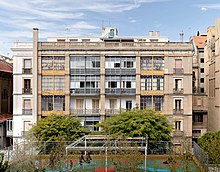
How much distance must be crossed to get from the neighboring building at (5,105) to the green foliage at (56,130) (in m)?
8.21

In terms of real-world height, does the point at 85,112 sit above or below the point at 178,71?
below

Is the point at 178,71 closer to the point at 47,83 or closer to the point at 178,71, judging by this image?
the point at 178,71

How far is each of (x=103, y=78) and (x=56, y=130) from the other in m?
8.66

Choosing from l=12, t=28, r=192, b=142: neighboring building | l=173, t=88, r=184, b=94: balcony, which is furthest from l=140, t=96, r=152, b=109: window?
l=173, t=88, r=184, b=94: balcony

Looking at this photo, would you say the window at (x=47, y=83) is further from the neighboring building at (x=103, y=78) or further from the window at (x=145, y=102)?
the window at (x=145, y=102)

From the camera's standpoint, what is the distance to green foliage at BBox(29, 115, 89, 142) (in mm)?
30677

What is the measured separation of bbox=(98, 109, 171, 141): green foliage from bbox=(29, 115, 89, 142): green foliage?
2897 millimetres

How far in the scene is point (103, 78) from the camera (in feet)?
119

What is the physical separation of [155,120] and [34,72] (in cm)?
1454

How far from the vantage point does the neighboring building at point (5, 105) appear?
38553mm

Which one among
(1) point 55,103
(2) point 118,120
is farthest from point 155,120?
(1) point 55,103

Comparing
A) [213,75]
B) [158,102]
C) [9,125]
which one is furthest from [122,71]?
[9,125]

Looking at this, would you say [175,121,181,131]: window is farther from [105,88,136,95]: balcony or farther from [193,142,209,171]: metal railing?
[193,142,209,171]: metal railing

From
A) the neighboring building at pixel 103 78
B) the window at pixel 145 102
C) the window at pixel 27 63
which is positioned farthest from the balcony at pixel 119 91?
the window at pixel 27 63
